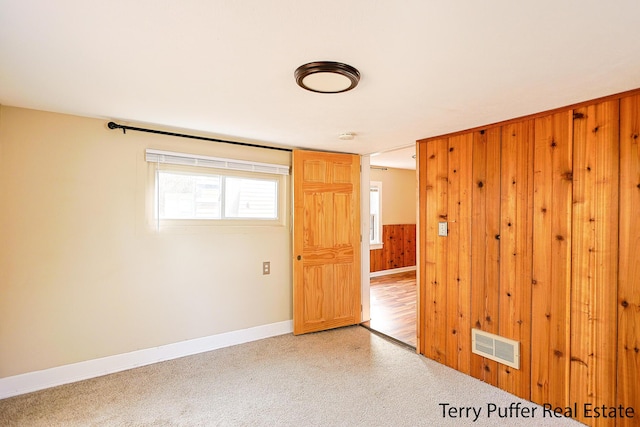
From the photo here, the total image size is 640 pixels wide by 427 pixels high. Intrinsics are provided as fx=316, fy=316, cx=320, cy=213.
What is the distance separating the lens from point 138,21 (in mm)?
1252

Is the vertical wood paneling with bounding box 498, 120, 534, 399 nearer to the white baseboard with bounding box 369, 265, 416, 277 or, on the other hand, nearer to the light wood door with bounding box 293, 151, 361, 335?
the light wood door with bounding box 293, 151, 361, 335

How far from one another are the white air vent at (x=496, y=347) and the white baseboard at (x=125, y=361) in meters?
1.95

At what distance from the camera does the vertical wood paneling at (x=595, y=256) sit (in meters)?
1.96

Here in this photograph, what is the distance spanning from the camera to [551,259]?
2225 mm

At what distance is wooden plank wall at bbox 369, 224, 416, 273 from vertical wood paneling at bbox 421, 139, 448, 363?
11.5 ft

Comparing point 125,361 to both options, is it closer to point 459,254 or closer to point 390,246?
point 459,254

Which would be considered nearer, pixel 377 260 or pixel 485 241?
pixel 485 241

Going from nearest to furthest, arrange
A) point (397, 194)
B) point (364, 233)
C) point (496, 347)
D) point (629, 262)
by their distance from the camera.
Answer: point (629, 262) < point (496, 347) < point (364, 233) < point (397, 194)

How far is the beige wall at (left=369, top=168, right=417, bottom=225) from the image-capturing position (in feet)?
22.3

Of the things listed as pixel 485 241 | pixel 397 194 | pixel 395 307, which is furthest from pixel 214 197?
pixel 397 194

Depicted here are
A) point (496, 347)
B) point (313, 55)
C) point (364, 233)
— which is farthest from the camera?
point (364, 233)

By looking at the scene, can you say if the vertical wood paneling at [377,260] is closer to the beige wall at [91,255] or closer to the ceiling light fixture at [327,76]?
the beige wall at [91,255]

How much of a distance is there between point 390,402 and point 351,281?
1.67 m

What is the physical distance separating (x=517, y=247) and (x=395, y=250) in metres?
4.64
